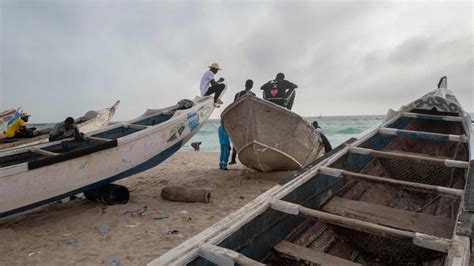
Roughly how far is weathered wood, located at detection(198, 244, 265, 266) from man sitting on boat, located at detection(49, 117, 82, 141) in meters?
5.70

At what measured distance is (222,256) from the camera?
6.79 feet

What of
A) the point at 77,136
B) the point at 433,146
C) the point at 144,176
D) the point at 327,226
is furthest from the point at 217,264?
the point at 144,176

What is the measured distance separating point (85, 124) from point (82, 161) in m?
7.78

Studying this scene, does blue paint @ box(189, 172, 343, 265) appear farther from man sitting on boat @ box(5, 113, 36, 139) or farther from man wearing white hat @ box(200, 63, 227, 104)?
man sitting on boat @ box(5, 113, 36, 139)

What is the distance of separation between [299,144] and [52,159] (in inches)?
197

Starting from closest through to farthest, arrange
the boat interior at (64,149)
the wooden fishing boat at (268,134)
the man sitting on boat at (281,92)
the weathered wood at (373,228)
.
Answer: the weathered wood at (373,228) → the boat interior at (64,149) → the wooden fishing boat at (268,134) → the man sitting on boat at (281,92)

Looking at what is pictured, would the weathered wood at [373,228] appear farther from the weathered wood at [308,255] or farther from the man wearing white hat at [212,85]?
the man wearing white hat at [212,85]

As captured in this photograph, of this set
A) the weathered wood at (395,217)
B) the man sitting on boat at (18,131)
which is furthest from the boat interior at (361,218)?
A: the man sitting on boat at (18,131)

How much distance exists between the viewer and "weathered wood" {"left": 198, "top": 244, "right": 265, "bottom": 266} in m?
2.04

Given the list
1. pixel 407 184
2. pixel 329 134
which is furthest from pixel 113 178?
pixel 329 134

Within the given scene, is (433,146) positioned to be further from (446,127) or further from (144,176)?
(144,176)

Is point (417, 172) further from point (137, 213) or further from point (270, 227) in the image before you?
point (137, 213)

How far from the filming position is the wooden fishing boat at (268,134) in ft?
23.9

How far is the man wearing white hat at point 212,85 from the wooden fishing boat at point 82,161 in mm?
1501
